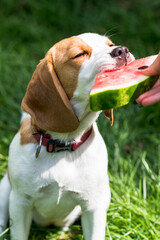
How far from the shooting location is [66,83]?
2529 mm

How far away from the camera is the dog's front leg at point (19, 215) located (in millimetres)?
2744

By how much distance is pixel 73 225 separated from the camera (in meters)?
3.32

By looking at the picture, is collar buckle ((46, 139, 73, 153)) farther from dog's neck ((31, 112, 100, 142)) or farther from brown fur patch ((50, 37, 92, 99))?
brown fur patch ((50, 37, 92, 99))

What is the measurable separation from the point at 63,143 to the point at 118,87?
2.16 feet

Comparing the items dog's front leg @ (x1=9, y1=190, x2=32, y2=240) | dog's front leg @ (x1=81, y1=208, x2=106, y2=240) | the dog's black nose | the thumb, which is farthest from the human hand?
dog's front leg @ (x1=9, y1=190, x2=32, y2=240)

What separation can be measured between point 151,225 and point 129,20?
438cm

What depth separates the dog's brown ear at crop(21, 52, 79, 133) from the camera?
250cm

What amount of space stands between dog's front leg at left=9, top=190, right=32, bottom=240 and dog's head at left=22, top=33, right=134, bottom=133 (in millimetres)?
A: 606

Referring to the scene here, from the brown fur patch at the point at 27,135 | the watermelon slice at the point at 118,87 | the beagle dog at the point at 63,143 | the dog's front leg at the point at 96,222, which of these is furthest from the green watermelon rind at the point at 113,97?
the dog's front leg at the point at 96,222

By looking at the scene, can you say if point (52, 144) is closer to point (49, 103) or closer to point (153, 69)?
point (49, 103)

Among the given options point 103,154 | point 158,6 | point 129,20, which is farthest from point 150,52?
point 103,154

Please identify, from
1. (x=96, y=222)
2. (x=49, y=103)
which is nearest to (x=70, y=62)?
(x=49, y=103)

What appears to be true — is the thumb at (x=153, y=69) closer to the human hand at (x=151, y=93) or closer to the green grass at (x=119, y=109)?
the human hand at (x=151, y=93)

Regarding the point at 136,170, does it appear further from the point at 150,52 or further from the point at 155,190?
the point at 150,52
